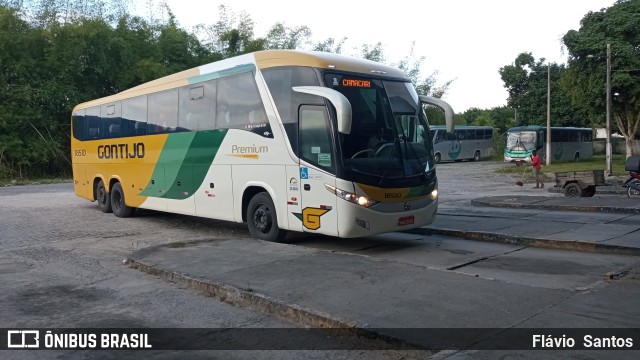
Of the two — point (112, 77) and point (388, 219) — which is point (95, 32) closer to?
point (112, 77)

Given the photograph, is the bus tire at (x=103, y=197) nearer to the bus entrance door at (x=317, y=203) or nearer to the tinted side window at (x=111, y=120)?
the tinted side window at (x=111, y=120)

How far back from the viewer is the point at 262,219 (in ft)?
35.1

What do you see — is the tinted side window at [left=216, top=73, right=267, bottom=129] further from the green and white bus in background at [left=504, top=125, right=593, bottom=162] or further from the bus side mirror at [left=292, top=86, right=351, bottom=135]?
the green and white bus in background at [left=504, top=125, right=593, bottom=162]

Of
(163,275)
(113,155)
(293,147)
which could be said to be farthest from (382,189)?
(113,155)

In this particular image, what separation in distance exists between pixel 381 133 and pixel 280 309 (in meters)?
4.12

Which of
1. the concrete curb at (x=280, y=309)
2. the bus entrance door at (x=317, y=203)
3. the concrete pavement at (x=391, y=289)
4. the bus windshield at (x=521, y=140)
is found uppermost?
the bus windshield at (x=521, y=140)

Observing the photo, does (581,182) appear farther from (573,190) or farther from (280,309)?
(280,309)

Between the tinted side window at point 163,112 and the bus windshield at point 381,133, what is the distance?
5075 millimetres

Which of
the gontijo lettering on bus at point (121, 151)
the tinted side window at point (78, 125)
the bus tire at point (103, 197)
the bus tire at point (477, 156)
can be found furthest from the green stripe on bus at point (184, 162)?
the bus tire at point (477, 156)

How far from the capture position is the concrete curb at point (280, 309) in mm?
5004

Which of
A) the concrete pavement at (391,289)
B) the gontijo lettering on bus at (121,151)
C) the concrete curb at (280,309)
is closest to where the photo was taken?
the concrete curb at (280,309)

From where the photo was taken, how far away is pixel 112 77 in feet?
123

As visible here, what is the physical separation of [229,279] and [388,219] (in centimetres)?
309

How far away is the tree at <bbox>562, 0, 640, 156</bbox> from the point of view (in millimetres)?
34531
